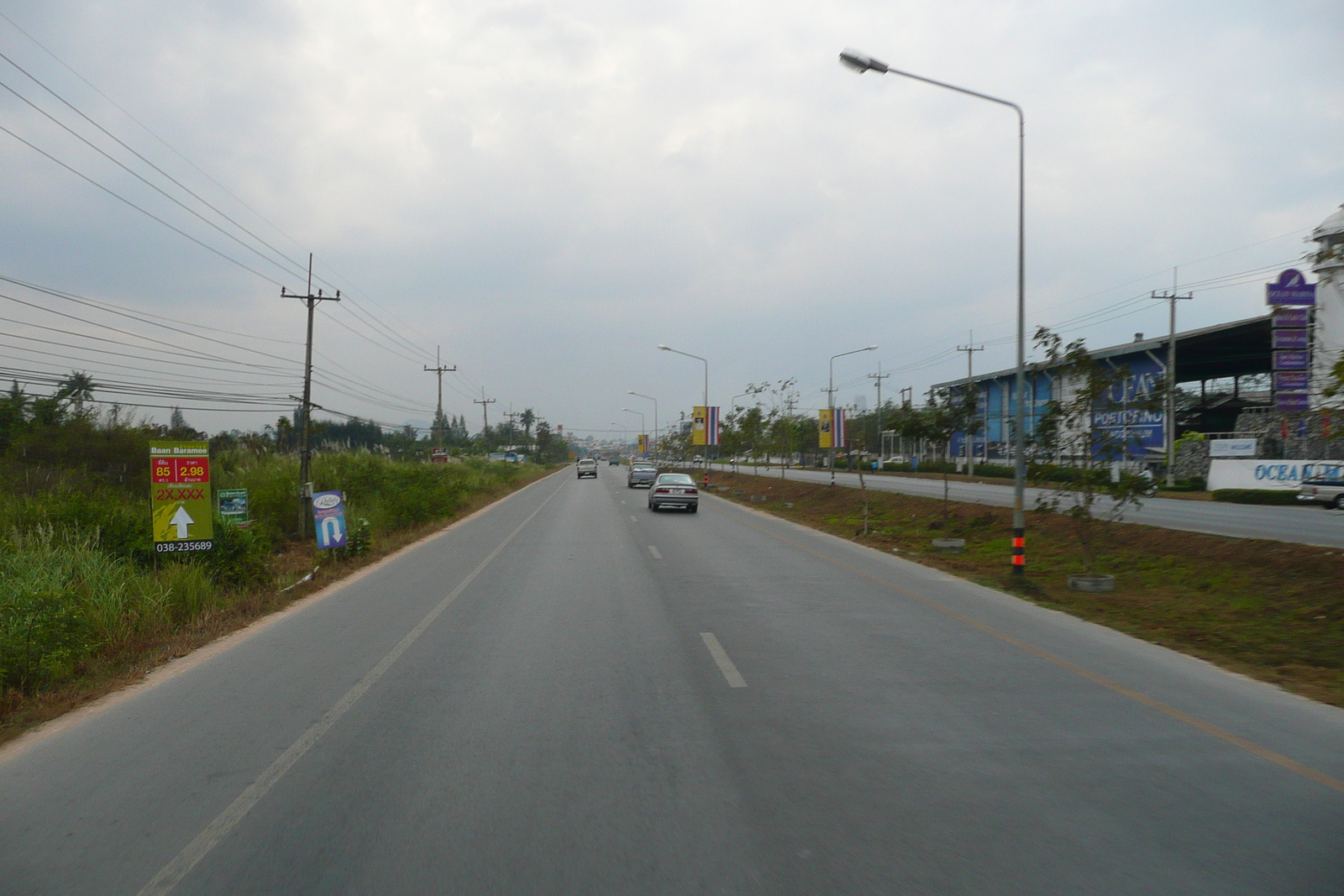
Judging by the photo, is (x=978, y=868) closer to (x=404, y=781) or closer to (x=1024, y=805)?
(x=1024, y=805)

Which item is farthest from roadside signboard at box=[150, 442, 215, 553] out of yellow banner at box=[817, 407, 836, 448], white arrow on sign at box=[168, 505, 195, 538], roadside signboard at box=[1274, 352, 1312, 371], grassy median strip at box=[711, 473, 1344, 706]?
roadside signboard at box=[1274, 352, 1312, 371]

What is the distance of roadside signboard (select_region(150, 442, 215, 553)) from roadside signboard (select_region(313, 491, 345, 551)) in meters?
4.19

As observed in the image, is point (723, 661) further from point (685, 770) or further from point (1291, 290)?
point (1291, 290)

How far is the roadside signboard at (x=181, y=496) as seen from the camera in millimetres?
12883

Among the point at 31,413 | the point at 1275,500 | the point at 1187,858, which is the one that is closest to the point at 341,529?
the point at 1187,858

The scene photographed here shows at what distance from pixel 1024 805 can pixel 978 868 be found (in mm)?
907

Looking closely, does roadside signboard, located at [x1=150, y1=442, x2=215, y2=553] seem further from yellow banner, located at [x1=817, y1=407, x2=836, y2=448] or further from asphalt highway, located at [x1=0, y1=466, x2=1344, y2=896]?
yellow banner, located at [x1=817, y1=407, x2=836, y2=448]

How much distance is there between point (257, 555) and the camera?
15.6 meters

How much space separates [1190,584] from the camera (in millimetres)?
14664

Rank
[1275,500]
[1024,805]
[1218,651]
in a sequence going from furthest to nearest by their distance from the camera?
[1275,500]
[1218,651]
[1024,805]

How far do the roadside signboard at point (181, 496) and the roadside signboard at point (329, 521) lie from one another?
419 cm

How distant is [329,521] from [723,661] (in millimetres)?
11997

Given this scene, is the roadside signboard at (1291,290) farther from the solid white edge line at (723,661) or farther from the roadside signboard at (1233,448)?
the solid white edge line at (723,661)

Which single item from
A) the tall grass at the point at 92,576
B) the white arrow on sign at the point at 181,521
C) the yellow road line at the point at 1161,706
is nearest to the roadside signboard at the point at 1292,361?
the yellow road line at the point at 1161,706
